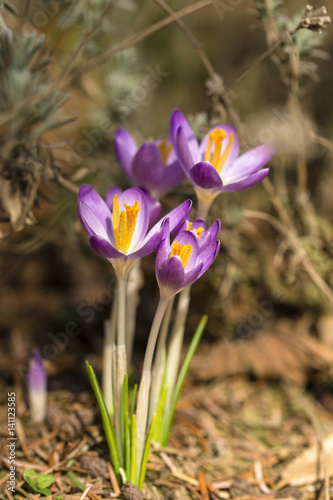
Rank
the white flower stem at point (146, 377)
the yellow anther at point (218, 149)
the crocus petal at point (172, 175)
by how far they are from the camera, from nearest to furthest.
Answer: the white flower stem at point (146, 377) → the yellow anther at point (218, 149) → the crocus petal at point (172, 175)

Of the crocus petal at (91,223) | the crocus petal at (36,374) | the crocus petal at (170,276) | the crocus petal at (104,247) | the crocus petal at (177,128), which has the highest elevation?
the crocus petal at (177,128)

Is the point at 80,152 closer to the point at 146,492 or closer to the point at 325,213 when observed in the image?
the point at 325,213

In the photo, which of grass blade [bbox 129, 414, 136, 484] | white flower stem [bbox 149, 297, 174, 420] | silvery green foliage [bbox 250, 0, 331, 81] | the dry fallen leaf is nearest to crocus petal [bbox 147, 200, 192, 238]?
white flower stem [bbox 149, 297, 174, 420]

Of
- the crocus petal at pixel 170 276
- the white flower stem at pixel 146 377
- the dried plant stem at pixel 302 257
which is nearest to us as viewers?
the crocus petal at pixel 170 276

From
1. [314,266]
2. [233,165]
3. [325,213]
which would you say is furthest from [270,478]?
[325,213]

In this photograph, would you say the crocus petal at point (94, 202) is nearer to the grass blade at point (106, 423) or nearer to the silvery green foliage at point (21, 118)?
the silvery green foliage at point (21, 118)

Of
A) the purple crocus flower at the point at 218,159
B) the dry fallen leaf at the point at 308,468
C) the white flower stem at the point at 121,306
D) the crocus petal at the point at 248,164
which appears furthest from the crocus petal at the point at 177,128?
the dry fallen leaf at the point at 308,468

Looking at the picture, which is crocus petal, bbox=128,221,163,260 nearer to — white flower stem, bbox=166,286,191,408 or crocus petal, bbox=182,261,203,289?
crocus petal, bbox=182,261,203,289

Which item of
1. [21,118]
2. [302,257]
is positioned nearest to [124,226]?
[21,118]
